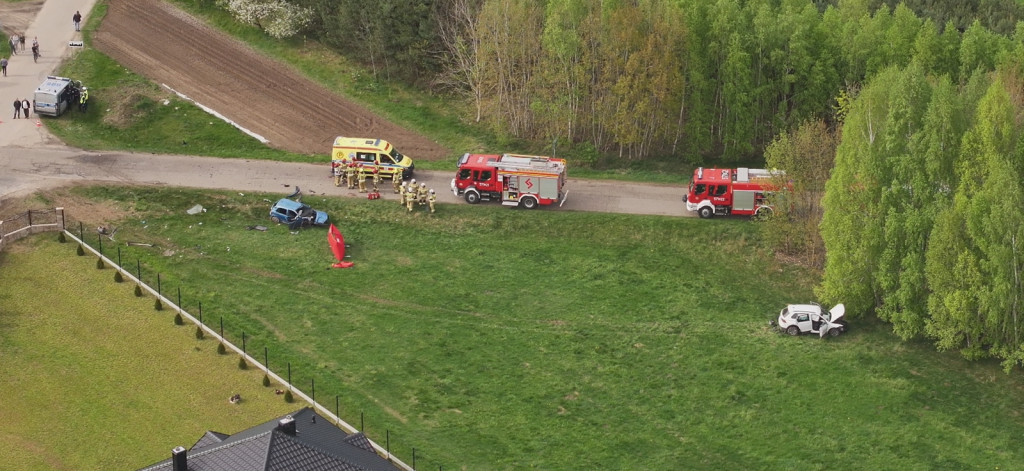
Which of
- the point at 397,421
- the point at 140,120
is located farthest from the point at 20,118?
the point at 397,421

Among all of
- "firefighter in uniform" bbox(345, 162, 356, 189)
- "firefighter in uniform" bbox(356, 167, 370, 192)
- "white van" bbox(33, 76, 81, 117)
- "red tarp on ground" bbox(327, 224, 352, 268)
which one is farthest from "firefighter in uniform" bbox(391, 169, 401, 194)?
"white van" bbox(33, 76, 81, 117)

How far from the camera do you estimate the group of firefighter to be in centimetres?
8175

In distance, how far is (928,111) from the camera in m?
67.4

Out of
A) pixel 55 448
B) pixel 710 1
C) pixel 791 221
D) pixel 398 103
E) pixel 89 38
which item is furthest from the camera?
pixel 89 38

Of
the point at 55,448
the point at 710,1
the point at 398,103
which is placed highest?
the point at 710,1

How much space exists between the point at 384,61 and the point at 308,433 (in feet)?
157

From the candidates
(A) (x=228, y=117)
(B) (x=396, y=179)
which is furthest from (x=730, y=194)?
(A) (x=228, y=117)

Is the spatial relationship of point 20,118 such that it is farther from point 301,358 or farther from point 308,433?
point 308,433

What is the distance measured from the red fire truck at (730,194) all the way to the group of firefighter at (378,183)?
14.6 meters

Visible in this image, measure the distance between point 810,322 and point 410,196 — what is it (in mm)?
23531

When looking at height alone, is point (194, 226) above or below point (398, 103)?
below

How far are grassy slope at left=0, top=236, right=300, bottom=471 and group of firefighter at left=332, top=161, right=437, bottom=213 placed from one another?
1578cm

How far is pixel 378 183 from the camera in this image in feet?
278

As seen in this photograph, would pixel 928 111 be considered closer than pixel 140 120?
Yes
